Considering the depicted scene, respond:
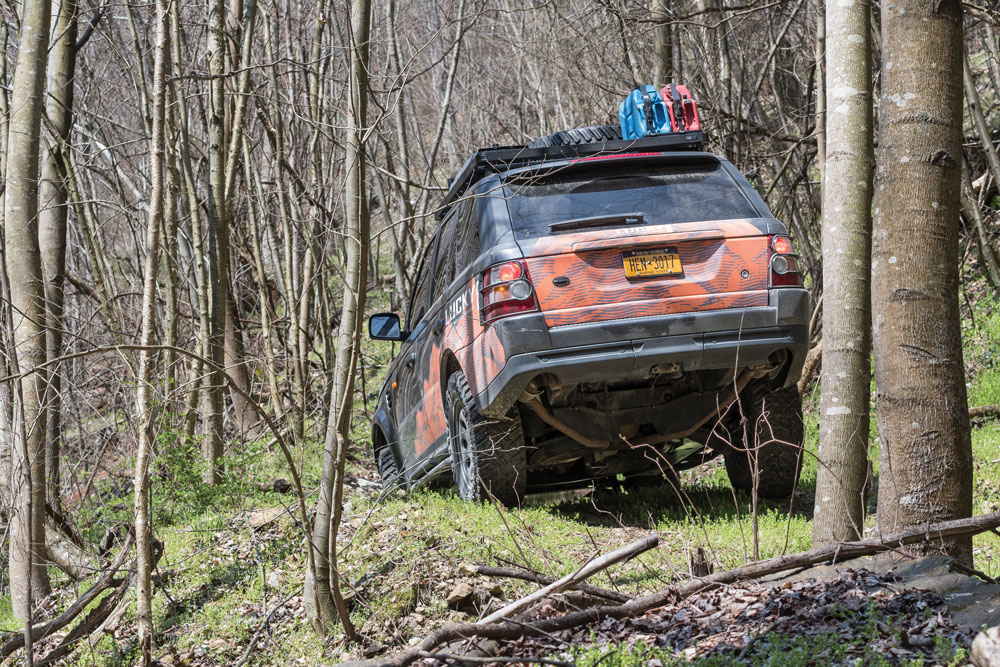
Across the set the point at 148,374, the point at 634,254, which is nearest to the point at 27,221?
the point at 148,374

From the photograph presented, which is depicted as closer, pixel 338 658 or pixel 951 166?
pixel 951 166

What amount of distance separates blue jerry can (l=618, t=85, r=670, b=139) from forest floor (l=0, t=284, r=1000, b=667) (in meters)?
3.01

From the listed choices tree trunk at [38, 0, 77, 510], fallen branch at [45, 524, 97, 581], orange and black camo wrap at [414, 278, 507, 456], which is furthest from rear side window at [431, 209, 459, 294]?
fallen branch at [45, 524, 97, 581]

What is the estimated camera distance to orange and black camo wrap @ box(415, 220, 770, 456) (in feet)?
17.5

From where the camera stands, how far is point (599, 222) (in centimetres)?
551

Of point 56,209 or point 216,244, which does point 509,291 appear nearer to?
point 56,209

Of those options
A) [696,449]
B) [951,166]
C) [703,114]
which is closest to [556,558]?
[696,449]

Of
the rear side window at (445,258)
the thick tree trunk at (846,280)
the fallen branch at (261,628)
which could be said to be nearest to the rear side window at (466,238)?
the rear side window at (445,258)

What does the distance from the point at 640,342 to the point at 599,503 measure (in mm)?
2239

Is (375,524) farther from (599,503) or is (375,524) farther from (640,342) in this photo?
(640,342)

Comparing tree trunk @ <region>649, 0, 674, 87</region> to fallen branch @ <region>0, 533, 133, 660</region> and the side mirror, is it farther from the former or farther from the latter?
fallen branch @ <region>0, 533, 133, 660</region>

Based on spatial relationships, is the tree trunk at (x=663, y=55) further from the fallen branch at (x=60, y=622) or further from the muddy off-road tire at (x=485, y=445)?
the fallen branch at (x=60, y=622)

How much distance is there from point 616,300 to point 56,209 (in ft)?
16.0

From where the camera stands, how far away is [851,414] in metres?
4.64
